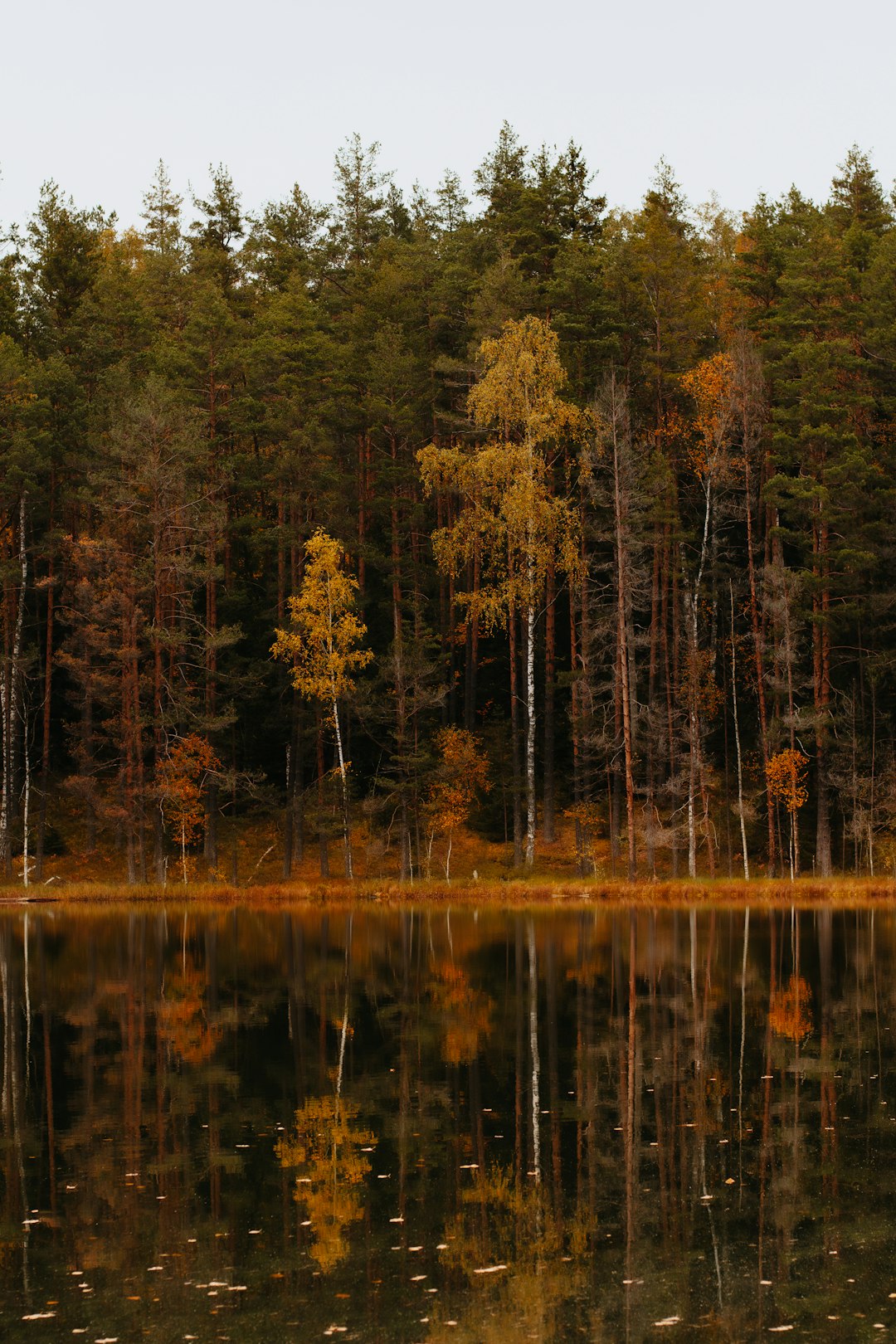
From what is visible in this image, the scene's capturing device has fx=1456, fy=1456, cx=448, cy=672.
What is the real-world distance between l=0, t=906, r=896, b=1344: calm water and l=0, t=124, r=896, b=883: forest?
26.0 meters

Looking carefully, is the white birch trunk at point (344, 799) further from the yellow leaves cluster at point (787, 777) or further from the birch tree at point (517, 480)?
the yellow leaves cluster at point (787, 777)

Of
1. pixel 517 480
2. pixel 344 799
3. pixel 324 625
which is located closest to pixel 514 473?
pixel 517 480

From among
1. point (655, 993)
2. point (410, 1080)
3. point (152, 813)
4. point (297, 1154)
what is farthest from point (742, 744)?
point (297, 1154)

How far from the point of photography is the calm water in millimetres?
9016

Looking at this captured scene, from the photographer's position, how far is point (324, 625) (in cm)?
5119

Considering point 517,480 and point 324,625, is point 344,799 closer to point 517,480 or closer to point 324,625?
point 324,625

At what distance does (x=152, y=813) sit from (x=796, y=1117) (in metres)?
42.0

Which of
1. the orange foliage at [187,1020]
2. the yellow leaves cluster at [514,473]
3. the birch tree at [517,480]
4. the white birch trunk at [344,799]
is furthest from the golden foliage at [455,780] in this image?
the orange foliage at [187,1020]

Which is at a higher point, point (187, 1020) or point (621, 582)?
point (621, 582)

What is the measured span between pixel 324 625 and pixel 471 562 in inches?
391

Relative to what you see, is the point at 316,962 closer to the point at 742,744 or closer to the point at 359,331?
the point at 742,744

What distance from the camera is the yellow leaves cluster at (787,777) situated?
49375mm

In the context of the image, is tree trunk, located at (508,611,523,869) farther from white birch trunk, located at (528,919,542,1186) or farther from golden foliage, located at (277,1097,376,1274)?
golden foliage, located at (277,1097,376,1274)

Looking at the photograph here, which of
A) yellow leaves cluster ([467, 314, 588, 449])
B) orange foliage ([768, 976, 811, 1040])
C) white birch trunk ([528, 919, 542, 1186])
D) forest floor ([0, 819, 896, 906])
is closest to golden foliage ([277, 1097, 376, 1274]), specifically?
white birch trunk ([528, 919, 542, 1186])
